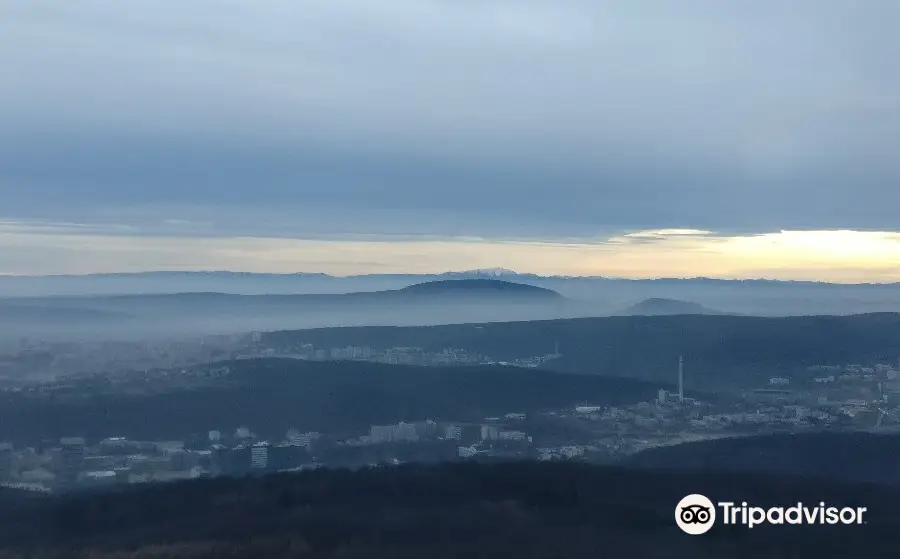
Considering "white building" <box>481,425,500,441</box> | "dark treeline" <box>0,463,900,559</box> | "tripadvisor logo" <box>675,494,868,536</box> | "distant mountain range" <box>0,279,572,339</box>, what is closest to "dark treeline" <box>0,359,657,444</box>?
"white building" <box>481,425,500,441</box>

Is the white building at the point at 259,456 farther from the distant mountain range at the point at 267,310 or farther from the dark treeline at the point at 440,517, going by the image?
the distant mountain range at the point at 267,310

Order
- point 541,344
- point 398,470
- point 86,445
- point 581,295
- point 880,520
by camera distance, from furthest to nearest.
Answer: point 581,295 → point 541,344 → point 86,445 → point 398,470 → point 880,520

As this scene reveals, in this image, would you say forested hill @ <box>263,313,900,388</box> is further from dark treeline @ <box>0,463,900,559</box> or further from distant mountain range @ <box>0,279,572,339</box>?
dark treeline @ <box>0,463,900,559</box>

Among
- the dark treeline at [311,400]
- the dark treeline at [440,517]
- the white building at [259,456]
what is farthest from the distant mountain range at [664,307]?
the dark treeline at [440,517]

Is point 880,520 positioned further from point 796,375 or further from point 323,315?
point 323,315

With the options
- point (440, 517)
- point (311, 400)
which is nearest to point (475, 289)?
point (311, 400)

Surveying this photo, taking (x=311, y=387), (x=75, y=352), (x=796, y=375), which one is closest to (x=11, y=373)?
(x=75, y=352)
